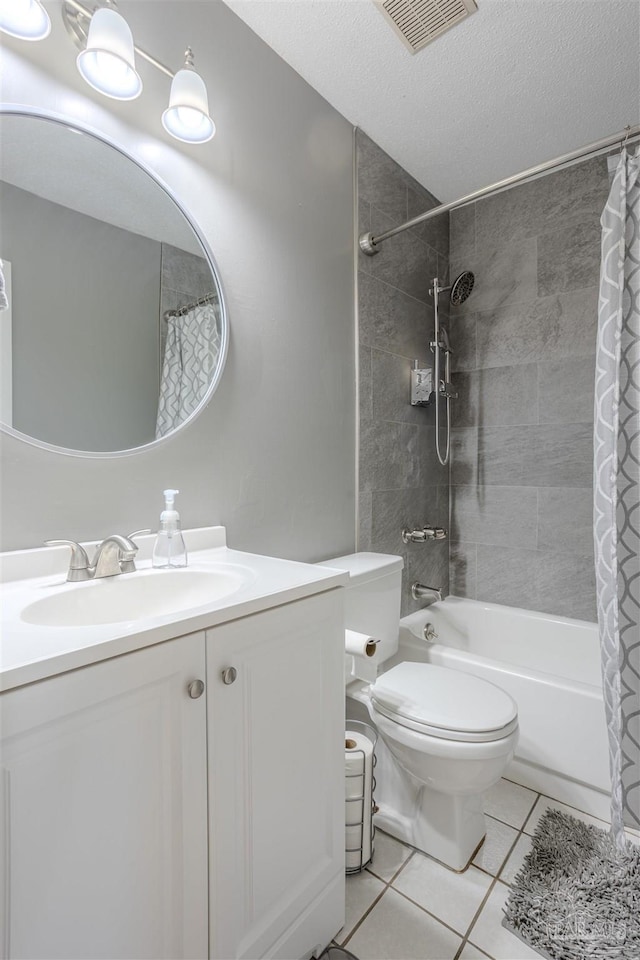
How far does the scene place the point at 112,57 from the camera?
1019 mm

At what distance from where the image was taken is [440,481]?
2480 mm

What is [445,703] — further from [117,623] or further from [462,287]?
[462,287]

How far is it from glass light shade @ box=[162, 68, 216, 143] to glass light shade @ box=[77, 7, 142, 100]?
0.35 ft

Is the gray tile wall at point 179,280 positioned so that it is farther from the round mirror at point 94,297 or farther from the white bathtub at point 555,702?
the white bathtub at point 555,702

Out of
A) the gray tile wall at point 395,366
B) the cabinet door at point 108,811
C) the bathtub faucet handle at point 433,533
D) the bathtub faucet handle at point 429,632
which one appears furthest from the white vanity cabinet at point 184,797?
the bathtub faucet handle at point 433,533

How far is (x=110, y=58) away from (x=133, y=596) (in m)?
1.20

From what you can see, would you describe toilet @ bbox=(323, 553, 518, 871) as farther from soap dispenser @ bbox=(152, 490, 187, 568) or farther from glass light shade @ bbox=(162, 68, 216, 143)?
glass light shade @ bbox=(162, 68, 216, 143)

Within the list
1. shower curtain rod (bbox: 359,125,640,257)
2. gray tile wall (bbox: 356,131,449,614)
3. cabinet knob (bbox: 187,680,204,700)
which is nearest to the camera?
cabinet knob (bbox: 187,680,204,700)

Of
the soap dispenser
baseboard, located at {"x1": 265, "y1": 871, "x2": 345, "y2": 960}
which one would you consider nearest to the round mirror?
the soap dispenser

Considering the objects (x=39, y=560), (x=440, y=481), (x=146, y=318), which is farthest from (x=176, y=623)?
(x=440, y=481)

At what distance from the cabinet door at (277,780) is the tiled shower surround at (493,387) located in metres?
0.97

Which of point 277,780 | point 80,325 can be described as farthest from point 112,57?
point 277,780

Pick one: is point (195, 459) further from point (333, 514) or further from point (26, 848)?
point (26, 848)

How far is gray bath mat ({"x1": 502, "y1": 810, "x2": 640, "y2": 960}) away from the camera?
108cm
